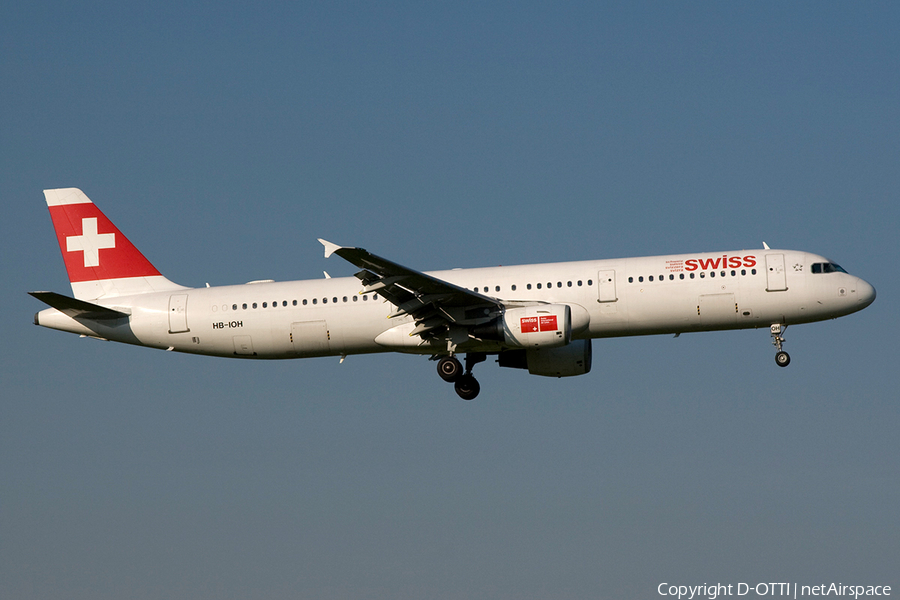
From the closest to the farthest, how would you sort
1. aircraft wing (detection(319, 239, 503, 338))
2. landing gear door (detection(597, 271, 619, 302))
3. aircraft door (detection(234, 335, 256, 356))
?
1. aircraft wing (detection(319, 239, 503, 338))
2. landing gear door (detection(597, 271, 619, 302))
3. aircraft door (detection(234, 335, 256, 356))

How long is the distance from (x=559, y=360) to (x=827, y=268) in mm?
10443

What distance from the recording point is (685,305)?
1516 inches

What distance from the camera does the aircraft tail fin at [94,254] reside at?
43.7 m

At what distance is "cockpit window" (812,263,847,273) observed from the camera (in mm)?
39125

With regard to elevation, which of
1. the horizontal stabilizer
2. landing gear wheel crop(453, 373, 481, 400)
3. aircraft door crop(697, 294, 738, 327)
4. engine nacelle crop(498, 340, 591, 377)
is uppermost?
the horizontal stabilizer

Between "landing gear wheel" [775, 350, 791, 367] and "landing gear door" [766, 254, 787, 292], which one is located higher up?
"landing gear door" [766, 254, 787, 292]

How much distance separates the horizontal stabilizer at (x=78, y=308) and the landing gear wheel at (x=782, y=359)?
23921 millimetres

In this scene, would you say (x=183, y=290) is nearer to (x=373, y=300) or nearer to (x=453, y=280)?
(x=373, y=300)

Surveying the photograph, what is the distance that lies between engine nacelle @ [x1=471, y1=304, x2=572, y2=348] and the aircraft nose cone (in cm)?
1030

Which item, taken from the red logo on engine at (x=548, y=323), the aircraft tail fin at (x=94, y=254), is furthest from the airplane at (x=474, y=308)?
the aircraft tail fin at (x=94, y=254)

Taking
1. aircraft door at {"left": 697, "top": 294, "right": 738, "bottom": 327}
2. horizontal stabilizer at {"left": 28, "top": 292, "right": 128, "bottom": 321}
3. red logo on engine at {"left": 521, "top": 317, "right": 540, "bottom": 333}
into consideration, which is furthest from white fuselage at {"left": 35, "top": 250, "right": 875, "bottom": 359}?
red logo on engine at {"left": 521, "top": 317, "right": 540, "bottom": 333}

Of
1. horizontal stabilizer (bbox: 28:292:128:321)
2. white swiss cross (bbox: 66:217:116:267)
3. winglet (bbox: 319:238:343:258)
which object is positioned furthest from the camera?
white swiss cross (bbox: 66:217:116:267)

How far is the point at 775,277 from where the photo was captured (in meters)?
38.7

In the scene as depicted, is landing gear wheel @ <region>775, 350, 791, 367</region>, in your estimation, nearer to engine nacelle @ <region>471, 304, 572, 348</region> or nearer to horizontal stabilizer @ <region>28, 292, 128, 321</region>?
engine nacelle @ <region>471, 304, 572, 348</region>
